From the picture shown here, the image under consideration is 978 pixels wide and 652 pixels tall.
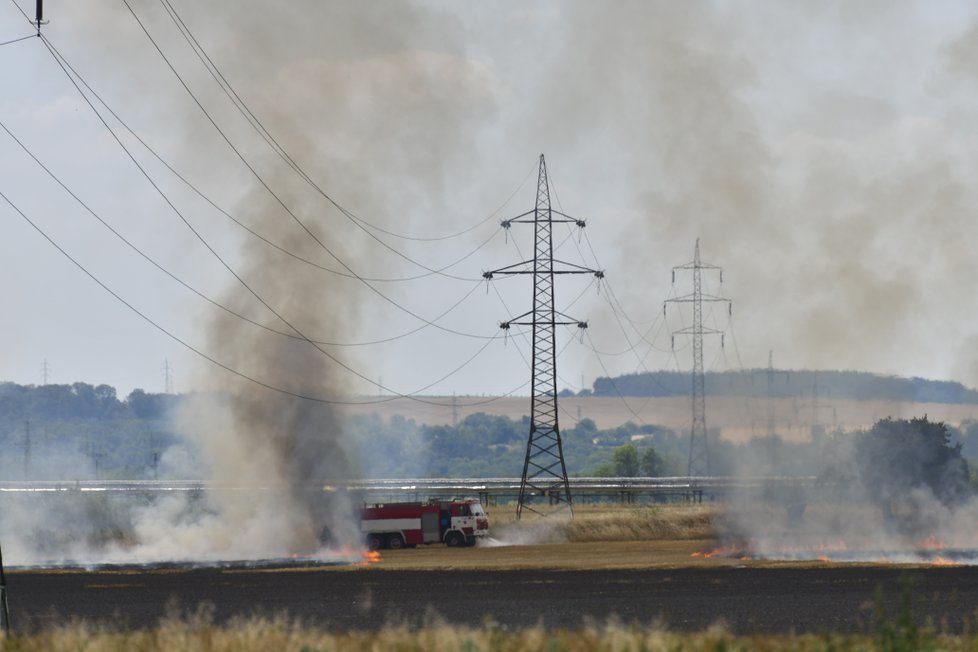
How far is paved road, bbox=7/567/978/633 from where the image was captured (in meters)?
49.2

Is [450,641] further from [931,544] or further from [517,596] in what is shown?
[931,544]

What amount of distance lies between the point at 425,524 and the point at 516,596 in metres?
51.1

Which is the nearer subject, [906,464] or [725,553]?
[725,553]

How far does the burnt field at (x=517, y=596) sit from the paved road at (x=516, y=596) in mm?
64

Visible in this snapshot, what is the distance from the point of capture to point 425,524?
10950 cm

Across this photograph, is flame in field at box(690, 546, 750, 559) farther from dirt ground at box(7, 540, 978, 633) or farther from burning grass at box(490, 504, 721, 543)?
burning grass at box(490, 504, 721, 543)

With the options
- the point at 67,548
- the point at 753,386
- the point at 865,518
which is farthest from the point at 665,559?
the point at 67,548

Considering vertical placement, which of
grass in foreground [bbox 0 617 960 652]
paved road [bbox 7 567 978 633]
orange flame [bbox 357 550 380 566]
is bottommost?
orange flame [bbox 357 550 380 566]

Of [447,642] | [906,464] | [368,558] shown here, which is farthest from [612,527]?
[447,642]

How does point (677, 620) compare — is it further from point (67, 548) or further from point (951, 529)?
point (67, 548)

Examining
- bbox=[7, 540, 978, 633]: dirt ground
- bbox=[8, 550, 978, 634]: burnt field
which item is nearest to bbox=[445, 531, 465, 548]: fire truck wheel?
bbox=[7, 540, 978, 633]: dirt ground

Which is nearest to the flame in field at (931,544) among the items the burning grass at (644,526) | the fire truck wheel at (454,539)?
the burning grass at (644,526)

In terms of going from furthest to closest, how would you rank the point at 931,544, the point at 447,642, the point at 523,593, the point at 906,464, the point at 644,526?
the point at 644,526 < the point at 906,464 < the point at 931,544 < the point at 523,593 < the point at 447,642

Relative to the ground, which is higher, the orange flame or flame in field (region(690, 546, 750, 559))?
flame in field (region(690, 546, 750, 559))
